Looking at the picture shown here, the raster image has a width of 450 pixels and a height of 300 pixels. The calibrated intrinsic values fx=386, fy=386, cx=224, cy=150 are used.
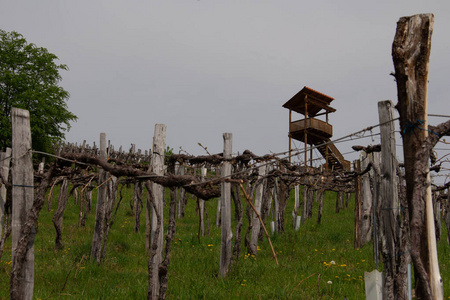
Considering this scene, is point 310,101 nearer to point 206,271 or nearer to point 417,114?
point 206,271

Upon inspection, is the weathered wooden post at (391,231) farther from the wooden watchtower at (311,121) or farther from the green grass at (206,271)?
the wooden watchtower at (311,121)

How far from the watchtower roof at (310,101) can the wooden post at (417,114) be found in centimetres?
2101

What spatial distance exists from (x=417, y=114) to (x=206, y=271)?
5.37 m

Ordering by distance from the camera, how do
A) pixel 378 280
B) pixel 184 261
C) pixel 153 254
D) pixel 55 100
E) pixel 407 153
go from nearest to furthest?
pixel 407 153, pixel 378 280, pixel 153 254, pixel 184 261, pixel 55 100

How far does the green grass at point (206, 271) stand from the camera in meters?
5.87

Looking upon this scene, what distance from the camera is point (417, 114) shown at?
2.89 metres

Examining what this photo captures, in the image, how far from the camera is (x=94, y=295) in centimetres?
582

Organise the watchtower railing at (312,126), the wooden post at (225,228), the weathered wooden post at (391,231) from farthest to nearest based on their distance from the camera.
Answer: the watchtower railing at (312,126)
the wooden post at (225,228)
the weathered wooden post at (391,231)

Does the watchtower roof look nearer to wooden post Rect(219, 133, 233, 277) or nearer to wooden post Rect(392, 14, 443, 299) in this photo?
wooden post Rect(219, 133, 233, 277)

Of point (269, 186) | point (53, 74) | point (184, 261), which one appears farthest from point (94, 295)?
point (53, 74)

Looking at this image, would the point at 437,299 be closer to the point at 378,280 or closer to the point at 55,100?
the point at 378,280

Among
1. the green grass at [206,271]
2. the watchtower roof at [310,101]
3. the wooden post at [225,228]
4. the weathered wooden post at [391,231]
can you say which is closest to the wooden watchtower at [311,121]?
the watchtower roof at [310,101]

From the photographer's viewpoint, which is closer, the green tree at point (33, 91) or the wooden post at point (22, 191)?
the wooden post at point (22, 191)

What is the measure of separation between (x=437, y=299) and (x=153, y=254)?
10.6ft
